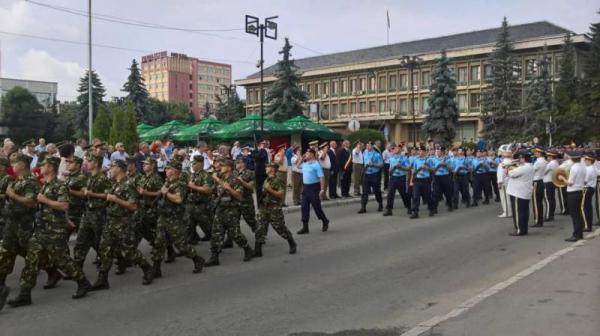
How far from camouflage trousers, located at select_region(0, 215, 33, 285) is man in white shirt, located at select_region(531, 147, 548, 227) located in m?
11.2

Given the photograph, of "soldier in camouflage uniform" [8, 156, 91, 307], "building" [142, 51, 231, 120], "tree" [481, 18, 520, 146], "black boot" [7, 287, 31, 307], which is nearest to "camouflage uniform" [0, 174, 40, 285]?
"soldier in camouflage uniform" [8, 156, 91, 307]

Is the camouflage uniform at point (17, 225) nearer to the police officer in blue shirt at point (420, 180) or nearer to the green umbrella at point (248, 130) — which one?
the police officer in blue shirt at point (420, 180)

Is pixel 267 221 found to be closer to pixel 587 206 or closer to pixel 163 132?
pixel 587 206

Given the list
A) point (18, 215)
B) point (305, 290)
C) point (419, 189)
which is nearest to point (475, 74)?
point (419, 189)

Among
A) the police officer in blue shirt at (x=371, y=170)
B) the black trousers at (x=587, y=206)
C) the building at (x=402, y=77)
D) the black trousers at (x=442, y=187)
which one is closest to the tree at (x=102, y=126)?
the police officer in blue shirt at (x=371, y=170)

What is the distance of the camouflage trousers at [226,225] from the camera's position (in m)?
9.88

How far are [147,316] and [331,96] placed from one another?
9879 cm

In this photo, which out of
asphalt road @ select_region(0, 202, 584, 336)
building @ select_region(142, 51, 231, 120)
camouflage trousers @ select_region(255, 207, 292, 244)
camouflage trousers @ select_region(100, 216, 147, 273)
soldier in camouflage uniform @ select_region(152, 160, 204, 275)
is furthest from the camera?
building @ select_region(142, 51, 231, 120)

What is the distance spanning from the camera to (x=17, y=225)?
7.59 m

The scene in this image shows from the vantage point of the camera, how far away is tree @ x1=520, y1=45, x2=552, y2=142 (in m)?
59.7

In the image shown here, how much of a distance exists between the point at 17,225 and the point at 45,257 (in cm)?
56

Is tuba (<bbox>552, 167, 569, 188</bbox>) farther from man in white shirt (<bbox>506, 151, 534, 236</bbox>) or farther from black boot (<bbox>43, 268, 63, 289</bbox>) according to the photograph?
black boot (<bbox>43, 268, 63, 289</bbox>)

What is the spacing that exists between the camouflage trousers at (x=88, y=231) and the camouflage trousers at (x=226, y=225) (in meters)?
1.93

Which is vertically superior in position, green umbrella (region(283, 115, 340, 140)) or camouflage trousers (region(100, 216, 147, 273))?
green umbrella (region(283, 115, 340, 140))
